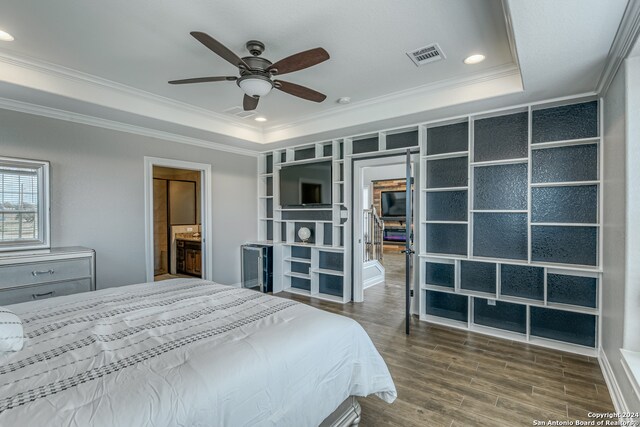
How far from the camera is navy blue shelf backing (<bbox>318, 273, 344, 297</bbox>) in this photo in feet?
16.1

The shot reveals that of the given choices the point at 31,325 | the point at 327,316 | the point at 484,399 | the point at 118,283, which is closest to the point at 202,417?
the point at 327,316

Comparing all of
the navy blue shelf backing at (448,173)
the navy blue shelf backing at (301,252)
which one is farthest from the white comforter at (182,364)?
the navy blue shelf backing at (301,252)

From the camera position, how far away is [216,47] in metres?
2.04

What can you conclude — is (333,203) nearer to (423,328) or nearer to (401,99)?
(401,99)

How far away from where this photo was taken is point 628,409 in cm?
194

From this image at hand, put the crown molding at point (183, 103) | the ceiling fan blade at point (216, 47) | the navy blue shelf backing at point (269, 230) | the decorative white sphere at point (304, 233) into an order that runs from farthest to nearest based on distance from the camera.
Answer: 1. the navy blue shelf backing at point (269, 230)
2. the decorative white sphere at point (304, 233)
3. the crown molding at point (183, 103)
4. the ceiling fan blade at point (216, 47)

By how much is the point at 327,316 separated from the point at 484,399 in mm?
1431

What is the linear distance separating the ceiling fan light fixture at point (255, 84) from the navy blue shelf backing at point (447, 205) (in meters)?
2.48

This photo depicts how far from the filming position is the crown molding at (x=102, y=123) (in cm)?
319

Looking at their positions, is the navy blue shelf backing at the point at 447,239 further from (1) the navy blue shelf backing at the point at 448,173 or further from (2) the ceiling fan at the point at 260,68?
(2) the ceiling fan at the point at 260,68

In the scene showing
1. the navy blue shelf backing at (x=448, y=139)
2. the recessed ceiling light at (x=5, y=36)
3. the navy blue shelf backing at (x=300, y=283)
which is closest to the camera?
the recessed ceiling light at (x=5, y=36)

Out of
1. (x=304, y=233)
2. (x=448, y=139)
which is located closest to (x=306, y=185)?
(x=304, y=233)

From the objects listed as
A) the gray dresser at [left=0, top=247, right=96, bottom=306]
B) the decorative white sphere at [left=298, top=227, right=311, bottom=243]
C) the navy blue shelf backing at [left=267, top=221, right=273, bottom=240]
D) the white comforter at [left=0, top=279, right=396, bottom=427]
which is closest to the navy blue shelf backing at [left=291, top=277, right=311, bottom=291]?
the decorative white sphere at [left=298, top=227, right=311, bottom=243]

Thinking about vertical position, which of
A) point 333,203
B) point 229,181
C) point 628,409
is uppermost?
point 229,181
